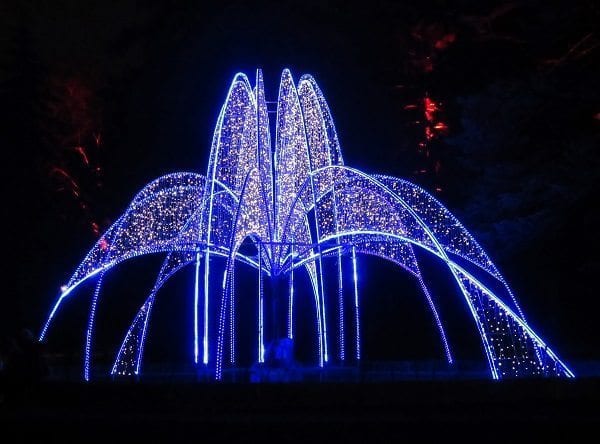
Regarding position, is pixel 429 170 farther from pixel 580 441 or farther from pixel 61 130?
pixel 580 441

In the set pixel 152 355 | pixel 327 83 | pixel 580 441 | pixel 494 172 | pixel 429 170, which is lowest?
pixel 580 441

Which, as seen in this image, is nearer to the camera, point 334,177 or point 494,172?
point 494,172

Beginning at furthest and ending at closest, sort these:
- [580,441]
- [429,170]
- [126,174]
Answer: [126,174], [429,170], [580,441]

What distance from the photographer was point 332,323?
3466 centimetres

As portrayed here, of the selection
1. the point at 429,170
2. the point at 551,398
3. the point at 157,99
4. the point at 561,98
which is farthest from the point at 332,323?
the point at 551,398

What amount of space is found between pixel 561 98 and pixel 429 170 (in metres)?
14.4

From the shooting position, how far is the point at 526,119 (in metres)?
20.0

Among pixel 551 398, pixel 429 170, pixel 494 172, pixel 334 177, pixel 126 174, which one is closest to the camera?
pixel 551 398

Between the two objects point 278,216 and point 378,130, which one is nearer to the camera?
point 278,216

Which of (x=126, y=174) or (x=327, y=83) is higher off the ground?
(x=327, y=83)

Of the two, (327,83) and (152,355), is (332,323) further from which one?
(327,83)

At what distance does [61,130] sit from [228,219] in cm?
2193

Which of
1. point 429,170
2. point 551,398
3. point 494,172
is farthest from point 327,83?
point 551,398

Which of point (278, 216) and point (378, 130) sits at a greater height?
point (378, 130)
